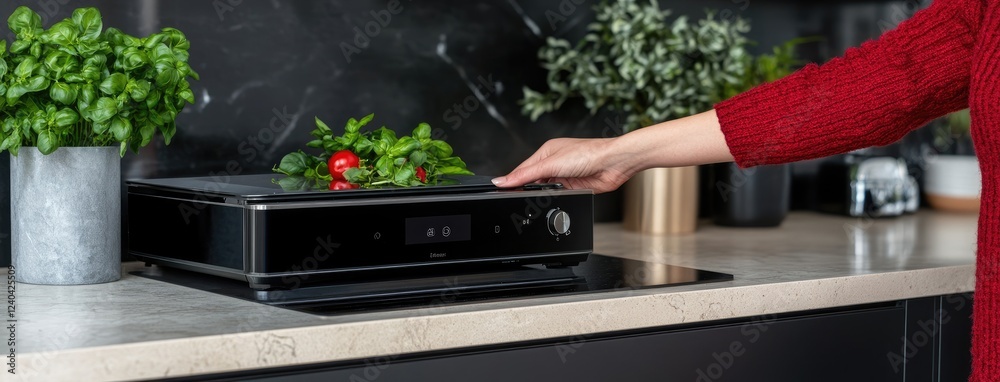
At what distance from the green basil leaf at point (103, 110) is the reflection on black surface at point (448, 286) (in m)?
0.21

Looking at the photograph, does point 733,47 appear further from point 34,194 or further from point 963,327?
point 34,194

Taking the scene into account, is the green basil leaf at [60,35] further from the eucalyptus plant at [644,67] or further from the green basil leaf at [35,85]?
the eucalyptus plant at [644,67]

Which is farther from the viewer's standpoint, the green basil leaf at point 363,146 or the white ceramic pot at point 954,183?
the white ceramic pot at point 954,183

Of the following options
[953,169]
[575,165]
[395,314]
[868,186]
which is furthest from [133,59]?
[953,169]

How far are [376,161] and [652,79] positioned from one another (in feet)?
2.28

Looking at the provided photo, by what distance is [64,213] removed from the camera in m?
1.25

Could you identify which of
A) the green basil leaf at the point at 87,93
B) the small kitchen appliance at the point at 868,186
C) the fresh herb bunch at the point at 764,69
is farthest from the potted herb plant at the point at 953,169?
the green basil leaf at the point at 87,93

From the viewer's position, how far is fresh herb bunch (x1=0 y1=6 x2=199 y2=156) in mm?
1192

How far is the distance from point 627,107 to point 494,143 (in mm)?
233

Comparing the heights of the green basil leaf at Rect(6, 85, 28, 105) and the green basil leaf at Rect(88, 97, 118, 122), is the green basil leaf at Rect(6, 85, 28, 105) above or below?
above

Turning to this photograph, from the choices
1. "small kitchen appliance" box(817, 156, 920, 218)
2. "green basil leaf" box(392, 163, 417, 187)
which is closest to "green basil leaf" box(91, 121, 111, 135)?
"green basil leaf" box(392, 163, 417, 187)

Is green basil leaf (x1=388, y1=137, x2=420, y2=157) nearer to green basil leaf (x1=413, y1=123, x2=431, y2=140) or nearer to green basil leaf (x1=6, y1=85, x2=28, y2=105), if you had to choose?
green basil leaf (x1=413, y1=123, x2=431, y2=140)

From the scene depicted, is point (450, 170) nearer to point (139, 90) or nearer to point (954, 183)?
point (139, 90)

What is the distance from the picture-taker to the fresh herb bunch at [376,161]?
4.29 ft
